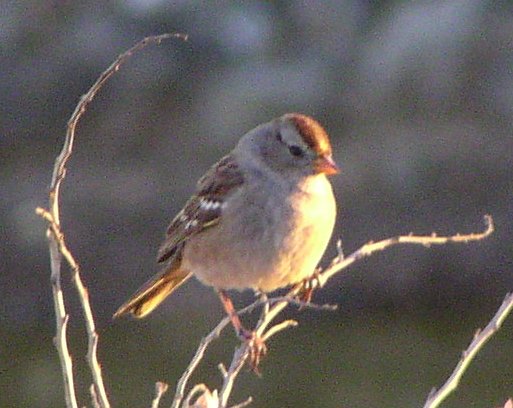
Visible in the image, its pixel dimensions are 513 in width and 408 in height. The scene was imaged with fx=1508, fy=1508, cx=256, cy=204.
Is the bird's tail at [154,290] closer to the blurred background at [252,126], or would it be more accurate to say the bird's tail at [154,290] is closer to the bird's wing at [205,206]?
the bird's wing at [205,206]

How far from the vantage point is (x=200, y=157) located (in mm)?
12055

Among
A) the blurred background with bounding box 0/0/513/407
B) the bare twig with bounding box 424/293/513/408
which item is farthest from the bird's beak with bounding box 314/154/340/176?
the blurred background with bounding box 0/0/513/407

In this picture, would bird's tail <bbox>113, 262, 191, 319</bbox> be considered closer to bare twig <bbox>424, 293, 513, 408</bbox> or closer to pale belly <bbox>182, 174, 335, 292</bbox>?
pale belly <bbox>182, 174, 335, 292</bbox>

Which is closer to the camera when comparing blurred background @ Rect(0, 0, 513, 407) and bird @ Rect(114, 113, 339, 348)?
bird @ Rect(114, 113, 339, 348)

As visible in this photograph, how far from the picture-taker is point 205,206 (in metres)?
5.03

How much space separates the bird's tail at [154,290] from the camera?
16.7 ft

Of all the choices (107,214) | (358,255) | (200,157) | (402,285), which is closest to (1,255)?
(107,214)

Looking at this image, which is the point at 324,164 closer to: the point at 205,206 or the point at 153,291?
the point at 205,206

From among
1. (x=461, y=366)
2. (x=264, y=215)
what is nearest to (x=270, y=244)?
(x=264, y=215)

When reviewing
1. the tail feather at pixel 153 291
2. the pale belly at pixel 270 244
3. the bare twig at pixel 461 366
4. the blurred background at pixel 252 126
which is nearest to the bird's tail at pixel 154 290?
the tail feather at pixel 153 291

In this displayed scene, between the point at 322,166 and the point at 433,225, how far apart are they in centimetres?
666

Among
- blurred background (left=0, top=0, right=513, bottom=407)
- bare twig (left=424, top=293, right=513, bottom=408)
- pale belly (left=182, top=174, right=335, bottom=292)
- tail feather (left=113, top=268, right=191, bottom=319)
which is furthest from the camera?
blurred background (left=0, top=0, right=513, bottom=407)

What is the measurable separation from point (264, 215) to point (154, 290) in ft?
1.96

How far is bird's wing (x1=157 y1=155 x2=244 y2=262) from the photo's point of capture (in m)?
4.94
